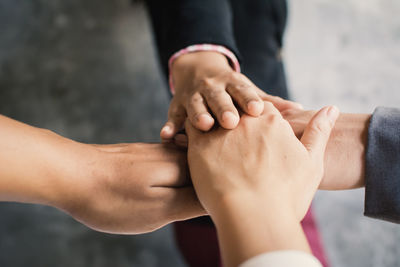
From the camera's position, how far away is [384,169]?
27.9 inches

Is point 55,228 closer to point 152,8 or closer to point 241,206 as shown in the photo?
point 152,8

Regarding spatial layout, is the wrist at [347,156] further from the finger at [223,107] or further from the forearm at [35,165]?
the forearm at [35,165]

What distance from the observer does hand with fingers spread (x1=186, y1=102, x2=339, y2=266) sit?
0.51m

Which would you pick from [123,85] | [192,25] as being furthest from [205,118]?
[123,85]

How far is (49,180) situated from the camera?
2.07ft

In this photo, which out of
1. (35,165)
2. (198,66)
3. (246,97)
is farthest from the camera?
(198,66)

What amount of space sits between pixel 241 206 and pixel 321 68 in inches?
48.3

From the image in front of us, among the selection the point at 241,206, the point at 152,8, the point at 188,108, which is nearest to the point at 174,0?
the point at 152,8

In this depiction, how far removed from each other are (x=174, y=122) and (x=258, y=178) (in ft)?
0.95

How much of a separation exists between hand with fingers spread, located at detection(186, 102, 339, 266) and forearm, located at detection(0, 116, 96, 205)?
0.22m

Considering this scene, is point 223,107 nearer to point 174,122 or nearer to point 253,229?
point 174,122

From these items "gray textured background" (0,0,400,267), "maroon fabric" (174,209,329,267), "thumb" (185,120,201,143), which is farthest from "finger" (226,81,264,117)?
"gray textured background" (0,0,400,267)

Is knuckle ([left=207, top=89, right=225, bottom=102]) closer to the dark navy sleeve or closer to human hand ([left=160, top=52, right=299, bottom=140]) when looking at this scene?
human hand ([left=160, top=52, right=299, bottom=140])

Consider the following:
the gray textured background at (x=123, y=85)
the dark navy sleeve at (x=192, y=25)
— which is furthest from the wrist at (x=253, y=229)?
the gray textured background at (x=123, y=85)
